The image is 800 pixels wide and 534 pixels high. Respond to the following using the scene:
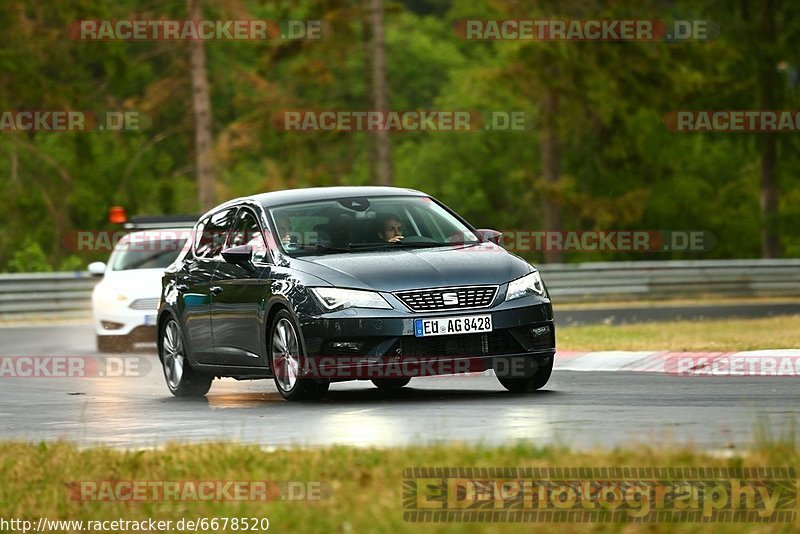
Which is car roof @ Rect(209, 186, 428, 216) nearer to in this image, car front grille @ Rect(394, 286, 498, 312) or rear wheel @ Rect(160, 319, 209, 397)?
rear wheel @ Rect(160, 319, 209, 397)

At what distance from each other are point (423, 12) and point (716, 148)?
23410 mm

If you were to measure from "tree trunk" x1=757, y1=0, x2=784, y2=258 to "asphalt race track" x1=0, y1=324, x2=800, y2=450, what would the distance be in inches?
1178

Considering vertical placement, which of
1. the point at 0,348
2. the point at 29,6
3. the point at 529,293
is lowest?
the point at 0,348

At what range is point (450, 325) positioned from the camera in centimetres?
1234

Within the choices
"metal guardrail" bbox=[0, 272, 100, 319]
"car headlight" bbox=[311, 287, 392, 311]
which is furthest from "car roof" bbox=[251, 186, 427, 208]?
"metal guardrail" bbox=[0, 272, 100, 319]

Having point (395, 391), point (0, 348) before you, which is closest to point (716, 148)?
point (0, 348)

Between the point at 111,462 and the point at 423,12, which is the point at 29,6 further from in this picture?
the point at 111,462

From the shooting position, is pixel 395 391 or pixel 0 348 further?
pixel 0 348

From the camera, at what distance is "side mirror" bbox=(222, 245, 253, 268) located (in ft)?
44.4

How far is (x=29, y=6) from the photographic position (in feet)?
155

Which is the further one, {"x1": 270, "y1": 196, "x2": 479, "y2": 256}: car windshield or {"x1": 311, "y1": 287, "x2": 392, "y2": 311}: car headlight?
{"x1": 270, "y1": 196, "x2": 479, "y2": 256}: car windshield

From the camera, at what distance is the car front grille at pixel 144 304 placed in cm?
2227

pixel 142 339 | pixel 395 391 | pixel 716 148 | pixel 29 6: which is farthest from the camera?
pixel 716 148

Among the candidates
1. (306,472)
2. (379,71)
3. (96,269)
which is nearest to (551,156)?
(379,71)
